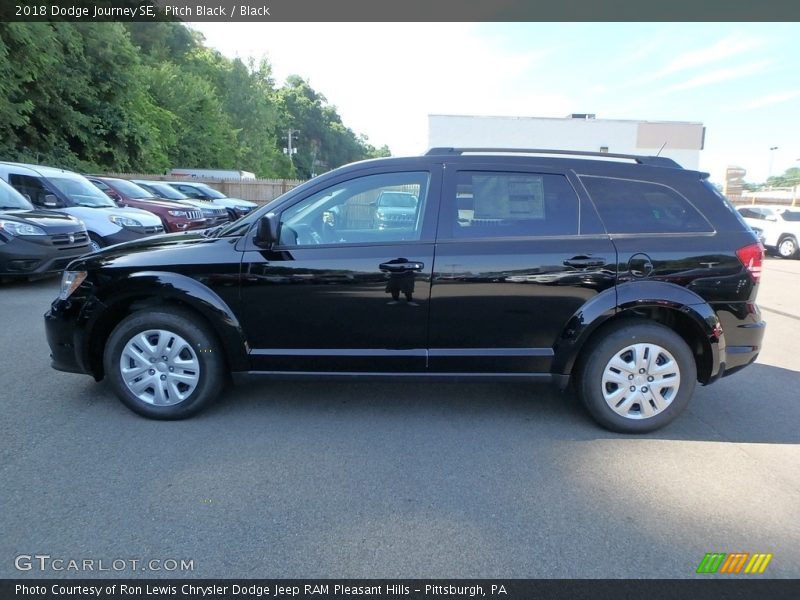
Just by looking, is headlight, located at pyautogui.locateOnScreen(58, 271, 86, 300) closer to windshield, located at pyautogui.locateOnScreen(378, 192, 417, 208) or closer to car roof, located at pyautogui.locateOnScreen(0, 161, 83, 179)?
windshield, located at pyautogui.locateOnScreen(378, 192, 417, 208)

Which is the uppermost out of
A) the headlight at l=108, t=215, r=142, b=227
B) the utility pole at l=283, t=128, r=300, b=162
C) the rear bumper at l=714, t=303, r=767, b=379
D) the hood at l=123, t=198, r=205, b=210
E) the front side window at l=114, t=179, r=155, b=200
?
the utility pole at l=283, t=128, r=300, b=162

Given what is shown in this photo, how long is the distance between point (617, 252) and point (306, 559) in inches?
107

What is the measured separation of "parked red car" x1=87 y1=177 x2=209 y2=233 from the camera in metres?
12.2

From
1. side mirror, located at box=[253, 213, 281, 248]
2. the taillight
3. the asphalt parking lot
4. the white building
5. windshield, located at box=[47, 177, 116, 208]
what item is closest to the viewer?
the asphalt parking lot

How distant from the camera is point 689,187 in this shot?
381 cm

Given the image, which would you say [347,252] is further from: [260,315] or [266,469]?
[266,469]

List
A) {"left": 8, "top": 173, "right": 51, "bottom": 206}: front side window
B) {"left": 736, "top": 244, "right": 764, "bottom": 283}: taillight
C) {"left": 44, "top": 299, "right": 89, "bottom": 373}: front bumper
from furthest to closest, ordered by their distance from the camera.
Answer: {"left": 8, "top": 173, "right": 51, "bottom": 206}: front side window → {"left": 44, "top": 299, "right": 89, "bottom": 373}: front bumper → {"left": 736, "top": 244, "right": 764, "bottom": 283}: taillight

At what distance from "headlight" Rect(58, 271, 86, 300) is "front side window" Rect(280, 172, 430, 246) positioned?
1480 mm

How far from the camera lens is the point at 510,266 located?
11.9 feet

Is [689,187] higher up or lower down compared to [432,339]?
higher up

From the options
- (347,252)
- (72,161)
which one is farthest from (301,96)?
(347,252)

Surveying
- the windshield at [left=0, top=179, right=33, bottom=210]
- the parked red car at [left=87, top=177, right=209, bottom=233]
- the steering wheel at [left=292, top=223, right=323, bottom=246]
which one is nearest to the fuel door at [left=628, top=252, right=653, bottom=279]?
the steering wheel at [left=292, top=223, right=323, bottom=246]

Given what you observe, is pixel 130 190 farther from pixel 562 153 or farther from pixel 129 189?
pixel 562 153

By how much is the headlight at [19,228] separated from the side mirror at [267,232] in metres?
5.90
